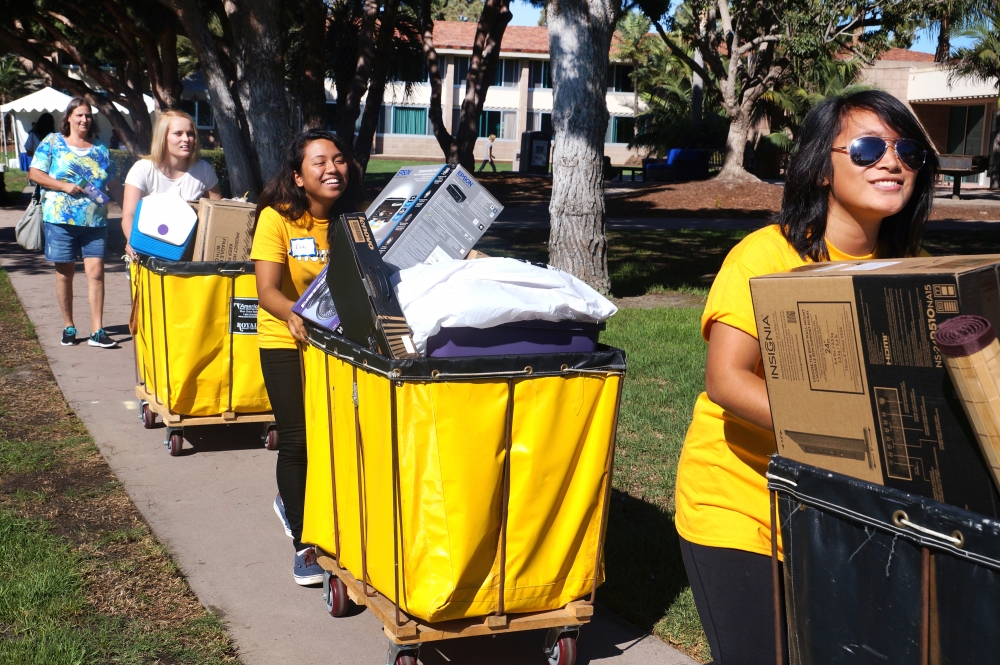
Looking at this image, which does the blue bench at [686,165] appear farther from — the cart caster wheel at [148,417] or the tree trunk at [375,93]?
the cart caster wheel at [148,417]

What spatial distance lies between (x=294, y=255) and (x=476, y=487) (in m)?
1.42

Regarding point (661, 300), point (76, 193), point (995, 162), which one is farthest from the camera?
point (995, 162)

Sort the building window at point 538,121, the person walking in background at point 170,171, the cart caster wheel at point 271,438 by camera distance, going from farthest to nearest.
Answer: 1. the building window at point 538,121
2. the person walking in background at point 170,171
3. the cart caster wheel at point 271,438

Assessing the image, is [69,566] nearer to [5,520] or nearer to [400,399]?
[5,520]

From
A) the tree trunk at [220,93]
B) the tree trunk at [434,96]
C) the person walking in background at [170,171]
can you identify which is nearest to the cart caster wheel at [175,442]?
the person walking in background at [170,171]

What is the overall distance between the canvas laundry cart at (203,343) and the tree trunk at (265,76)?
4.49 meters

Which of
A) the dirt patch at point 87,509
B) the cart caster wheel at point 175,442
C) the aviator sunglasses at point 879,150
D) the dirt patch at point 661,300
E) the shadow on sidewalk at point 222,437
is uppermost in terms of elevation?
the aviator sunglasses at point 879,150

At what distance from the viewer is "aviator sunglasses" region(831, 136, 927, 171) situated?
228cm

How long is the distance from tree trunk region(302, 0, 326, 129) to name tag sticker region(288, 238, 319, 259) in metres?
11.6

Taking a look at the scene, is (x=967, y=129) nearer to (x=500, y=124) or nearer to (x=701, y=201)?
(x=701, y=201)

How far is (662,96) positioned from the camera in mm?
39656

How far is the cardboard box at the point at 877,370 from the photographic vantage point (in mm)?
1554

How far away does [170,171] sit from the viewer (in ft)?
20.4

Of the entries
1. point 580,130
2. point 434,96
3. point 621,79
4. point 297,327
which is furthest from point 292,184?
point 621,79
